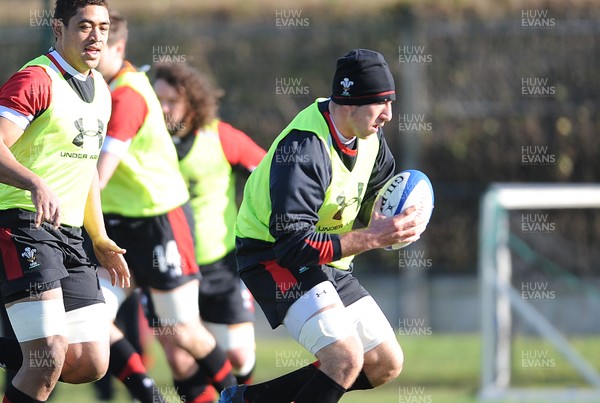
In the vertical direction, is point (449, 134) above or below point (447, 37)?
below

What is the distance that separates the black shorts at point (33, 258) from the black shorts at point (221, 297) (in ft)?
7.34

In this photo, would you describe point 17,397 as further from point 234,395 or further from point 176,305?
point 176,305

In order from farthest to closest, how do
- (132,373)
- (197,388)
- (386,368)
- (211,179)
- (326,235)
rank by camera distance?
(211,179), (197,388), (132,373), (386,368), (326,235)

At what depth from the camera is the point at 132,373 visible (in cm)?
639

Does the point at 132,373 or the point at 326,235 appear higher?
the point at 326,235

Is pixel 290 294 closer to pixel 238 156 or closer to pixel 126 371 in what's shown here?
pixel 126 371

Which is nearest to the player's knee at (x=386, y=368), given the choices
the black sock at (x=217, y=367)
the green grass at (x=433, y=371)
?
the black sock at (x=217, y=367)

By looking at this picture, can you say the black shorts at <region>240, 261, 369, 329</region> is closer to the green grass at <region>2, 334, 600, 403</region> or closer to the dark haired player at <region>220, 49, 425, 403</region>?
the dark haired player at <region>220, 49, 425, 403</region>

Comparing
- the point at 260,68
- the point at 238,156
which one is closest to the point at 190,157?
the point at 238,156

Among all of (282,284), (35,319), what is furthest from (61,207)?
(282,284)

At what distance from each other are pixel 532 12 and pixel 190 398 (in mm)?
8293

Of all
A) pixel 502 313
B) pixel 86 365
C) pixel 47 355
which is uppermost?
pixel 47 355

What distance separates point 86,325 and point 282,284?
0.96 metres

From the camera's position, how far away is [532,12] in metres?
13.9
